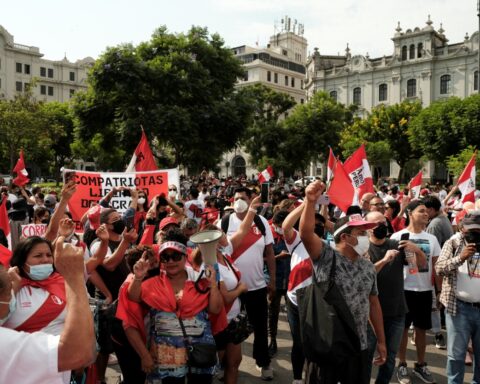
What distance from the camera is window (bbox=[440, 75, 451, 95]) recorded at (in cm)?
5528

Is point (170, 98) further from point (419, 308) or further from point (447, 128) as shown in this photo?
point (447, 128)

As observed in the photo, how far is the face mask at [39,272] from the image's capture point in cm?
317

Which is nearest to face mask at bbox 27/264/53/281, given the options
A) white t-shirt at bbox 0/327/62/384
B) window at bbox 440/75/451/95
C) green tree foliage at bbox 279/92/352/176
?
white t-shirt at bbox 0/327/62/384

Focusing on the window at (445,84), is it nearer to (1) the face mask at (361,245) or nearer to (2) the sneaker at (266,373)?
(2) the sneaker at (266,373)

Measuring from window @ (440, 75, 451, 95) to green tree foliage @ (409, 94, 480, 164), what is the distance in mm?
14022

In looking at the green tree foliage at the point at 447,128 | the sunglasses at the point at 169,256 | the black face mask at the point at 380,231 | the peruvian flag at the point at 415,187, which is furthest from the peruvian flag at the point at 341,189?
the green tree foliage at the point at 447,128

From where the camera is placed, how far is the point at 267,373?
5.14m

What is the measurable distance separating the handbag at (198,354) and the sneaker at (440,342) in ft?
12.8

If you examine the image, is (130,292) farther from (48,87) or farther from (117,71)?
(48,87)

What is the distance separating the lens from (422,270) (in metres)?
5.18

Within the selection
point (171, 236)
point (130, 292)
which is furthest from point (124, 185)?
point (130, 292)

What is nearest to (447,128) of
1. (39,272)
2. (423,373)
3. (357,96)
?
(357,96)

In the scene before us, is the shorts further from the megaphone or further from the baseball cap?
the megaphone

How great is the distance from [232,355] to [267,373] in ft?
3.58
